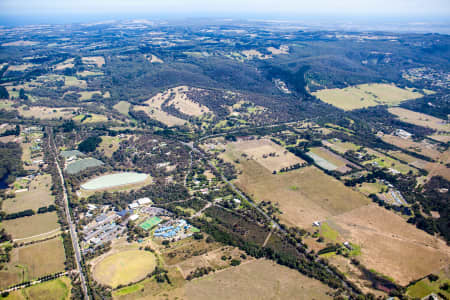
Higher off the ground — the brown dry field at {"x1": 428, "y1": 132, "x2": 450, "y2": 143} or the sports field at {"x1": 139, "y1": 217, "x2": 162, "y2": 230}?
the brown dry field at {"x1": 428, "y1": 132, "x2": 450, "y2": 143}

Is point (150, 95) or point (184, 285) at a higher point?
point (150, 95)

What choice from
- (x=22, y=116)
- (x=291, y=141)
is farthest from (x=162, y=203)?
(x=22, y=116)

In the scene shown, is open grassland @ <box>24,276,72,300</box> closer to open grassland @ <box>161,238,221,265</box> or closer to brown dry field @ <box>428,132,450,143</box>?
open grassland @ <box>161,238,221,265</box>

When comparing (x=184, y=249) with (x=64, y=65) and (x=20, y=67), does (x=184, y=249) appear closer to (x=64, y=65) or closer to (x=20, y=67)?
(x=64, y=65)

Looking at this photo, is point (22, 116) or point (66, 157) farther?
point (22, 116)

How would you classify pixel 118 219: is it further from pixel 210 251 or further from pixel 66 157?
pixel 66 157

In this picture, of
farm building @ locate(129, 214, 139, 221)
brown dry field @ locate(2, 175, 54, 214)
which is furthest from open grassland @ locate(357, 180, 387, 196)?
brown dry field @ locate(2, 175, 54, 214)

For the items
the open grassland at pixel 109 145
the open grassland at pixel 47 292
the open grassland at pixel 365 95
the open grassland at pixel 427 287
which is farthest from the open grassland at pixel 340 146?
the open grassland at pixel 47 292
